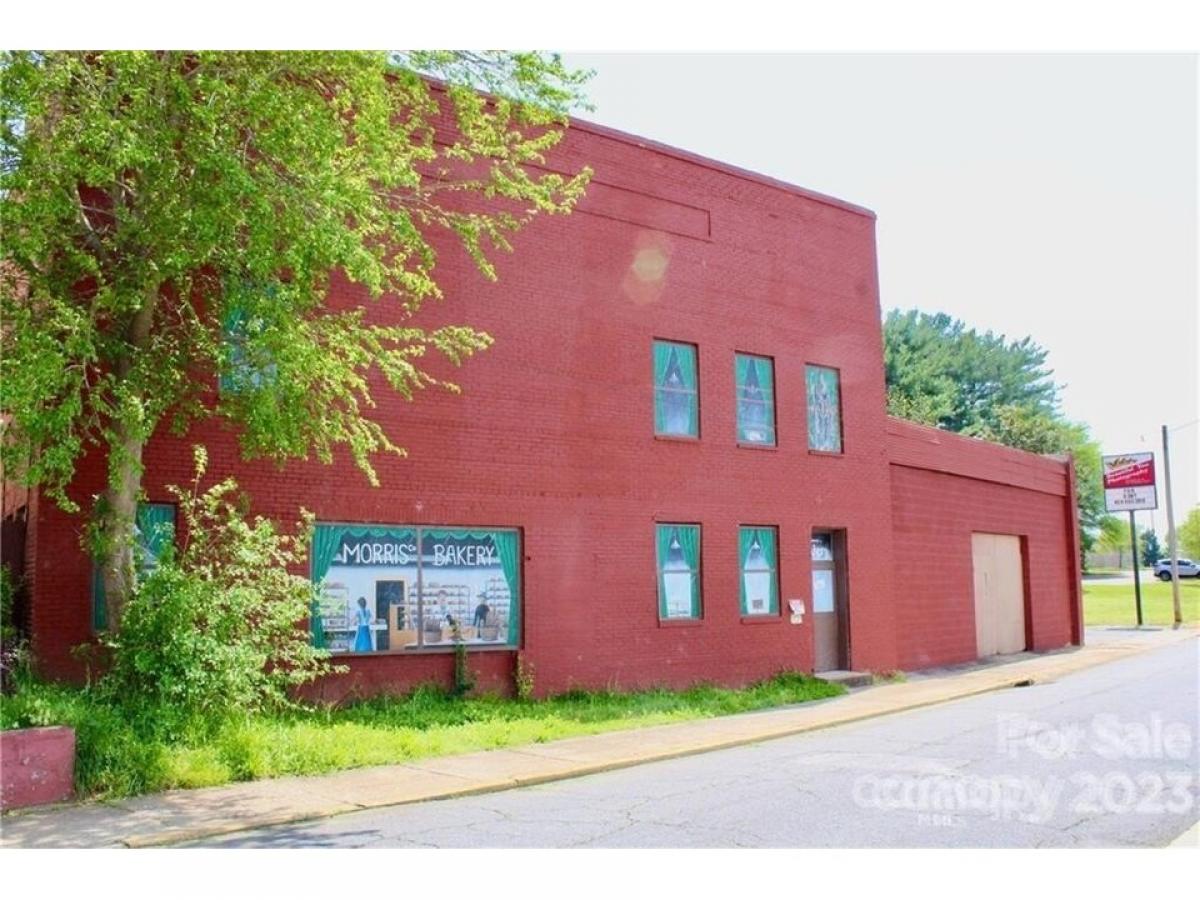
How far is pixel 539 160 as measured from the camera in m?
16.8

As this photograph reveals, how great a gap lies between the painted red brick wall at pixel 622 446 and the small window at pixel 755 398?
0.21 m

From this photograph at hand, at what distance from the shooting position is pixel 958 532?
24781 millimetres

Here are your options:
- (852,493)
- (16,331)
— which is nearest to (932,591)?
(852,493)

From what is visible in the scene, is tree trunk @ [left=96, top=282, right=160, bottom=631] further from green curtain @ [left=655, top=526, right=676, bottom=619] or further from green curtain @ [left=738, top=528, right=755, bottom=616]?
green curtain @ [left=738, top=528, right=755, bottom=616]

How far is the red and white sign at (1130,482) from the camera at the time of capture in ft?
127

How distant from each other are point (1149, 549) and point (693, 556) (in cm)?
11157

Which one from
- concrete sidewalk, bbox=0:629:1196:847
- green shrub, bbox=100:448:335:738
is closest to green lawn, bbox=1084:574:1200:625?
concrete sidewalk, bbox=0:629:1196:847

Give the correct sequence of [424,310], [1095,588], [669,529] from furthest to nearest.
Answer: [1095,588] → [669,529] → [424,310]

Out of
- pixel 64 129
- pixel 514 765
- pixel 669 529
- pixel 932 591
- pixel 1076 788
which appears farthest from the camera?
pixel 932 591

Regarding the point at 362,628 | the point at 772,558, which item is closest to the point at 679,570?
the point at 772,558

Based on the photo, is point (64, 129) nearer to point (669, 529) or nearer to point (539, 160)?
point (539, 160)

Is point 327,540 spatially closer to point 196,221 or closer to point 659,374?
point 196,221

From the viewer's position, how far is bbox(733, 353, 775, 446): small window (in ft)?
63.9

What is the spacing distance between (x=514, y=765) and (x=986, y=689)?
10400 millimetres
